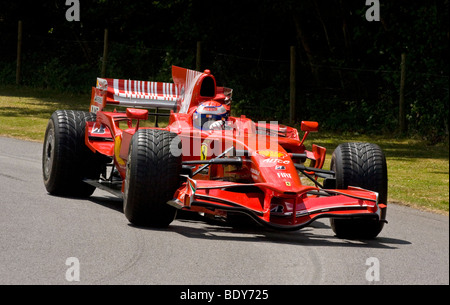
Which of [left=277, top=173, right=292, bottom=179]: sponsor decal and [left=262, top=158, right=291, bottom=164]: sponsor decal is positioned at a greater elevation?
[left=262, top=158, right=291, bottom=164]: sponsor decal

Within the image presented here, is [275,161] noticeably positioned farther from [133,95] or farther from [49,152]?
[49,152]

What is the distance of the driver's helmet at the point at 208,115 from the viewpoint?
9883 millimetres

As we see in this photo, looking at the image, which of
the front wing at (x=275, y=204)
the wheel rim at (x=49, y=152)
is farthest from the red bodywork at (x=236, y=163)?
the wheel rim at (x=49, y=152)

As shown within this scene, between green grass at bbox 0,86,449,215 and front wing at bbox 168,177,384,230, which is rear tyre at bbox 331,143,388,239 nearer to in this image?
front wing at bbox 168,177,384,230

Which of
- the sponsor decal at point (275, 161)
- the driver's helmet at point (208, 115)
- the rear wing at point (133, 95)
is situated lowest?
the sponsor decal at point (275, 161)

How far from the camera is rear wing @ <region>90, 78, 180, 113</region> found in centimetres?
1151

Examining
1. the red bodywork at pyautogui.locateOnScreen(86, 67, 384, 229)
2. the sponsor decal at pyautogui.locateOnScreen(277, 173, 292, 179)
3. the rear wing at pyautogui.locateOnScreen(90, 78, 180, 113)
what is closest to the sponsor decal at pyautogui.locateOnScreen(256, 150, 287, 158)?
the red bodywork at pyautogui.locateOnScreen(86, 67, 384, 229)

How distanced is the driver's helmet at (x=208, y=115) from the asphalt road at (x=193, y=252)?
113cm

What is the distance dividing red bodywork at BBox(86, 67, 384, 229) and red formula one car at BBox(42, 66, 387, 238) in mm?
11

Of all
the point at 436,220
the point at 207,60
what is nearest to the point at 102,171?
the point at 436,220

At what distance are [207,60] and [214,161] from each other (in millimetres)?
17771

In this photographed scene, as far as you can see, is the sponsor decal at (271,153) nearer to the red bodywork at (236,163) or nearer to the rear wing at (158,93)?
the red bodywork at (236,163)

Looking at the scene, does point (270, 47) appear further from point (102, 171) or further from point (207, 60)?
point (102, 171)

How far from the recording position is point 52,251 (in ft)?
24.7
